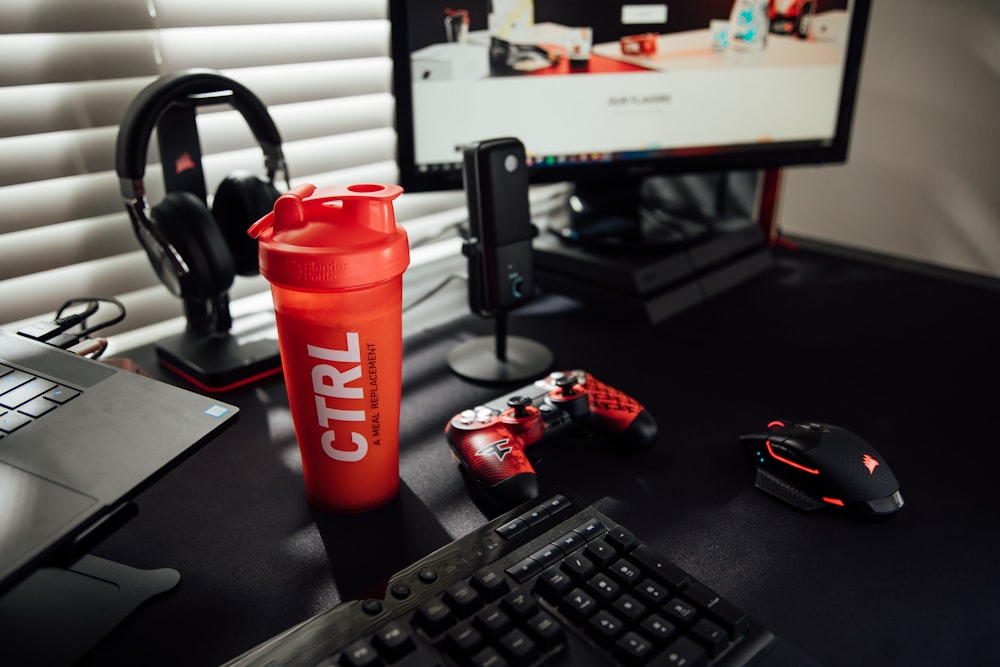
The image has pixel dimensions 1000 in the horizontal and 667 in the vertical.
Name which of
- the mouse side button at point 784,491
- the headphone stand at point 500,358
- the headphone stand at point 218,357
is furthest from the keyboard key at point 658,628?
the headphone stand at point 218,357

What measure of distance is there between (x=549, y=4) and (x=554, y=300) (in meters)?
0.34

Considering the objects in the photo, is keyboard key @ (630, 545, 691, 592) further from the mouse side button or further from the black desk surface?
the mouse side button

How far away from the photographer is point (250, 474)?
59 cm

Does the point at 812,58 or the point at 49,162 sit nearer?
the point at 49,162

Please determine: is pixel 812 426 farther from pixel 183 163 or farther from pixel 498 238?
pixel 183 163

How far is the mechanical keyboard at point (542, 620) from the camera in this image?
0.37m

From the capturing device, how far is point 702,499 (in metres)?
0.56

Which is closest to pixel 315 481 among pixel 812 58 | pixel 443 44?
pixel 443 44

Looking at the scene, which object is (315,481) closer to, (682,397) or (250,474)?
(250,474)

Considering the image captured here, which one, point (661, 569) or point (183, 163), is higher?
point (183, 163)

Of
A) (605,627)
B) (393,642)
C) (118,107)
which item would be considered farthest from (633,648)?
(118,107)

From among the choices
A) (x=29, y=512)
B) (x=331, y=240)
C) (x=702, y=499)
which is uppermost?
(x=331, y=240)

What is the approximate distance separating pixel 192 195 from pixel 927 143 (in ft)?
3.40

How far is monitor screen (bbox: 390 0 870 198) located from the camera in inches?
30.0
